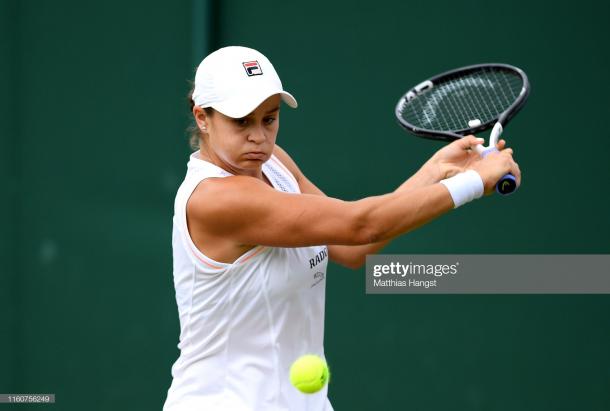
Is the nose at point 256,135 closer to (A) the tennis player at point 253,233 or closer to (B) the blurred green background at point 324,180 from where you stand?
(A) the tennis player at point 253,233

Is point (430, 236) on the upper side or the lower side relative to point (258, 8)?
lower

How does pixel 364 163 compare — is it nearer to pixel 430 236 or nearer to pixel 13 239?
pixel 430 236

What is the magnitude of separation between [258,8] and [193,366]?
2.08 metres

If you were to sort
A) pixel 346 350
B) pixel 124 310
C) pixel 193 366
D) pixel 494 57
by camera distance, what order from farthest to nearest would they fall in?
pixel 124 310
pixel 346 350
pixel 494 57
pixel 193 366

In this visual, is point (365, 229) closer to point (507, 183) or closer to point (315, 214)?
point (315, 214)

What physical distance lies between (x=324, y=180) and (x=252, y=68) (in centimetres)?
173

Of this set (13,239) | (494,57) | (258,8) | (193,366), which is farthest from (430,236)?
(13,239)

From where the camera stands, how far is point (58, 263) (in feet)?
15.6

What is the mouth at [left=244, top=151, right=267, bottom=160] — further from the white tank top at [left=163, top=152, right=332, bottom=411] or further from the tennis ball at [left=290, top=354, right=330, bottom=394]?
the tennis ball at [left=290, top=354, right=330, bottom=394]

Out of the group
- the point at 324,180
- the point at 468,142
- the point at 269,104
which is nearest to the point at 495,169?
the point at 468,142

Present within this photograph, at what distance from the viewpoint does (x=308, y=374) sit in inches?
107

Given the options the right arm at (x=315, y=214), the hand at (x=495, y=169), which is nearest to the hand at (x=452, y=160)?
the hand at (x=495, y=169)

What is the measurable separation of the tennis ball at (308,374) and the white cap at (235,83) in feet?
2.28

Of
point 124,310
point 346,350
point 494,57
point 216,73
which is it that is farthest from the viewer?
point 124,310
